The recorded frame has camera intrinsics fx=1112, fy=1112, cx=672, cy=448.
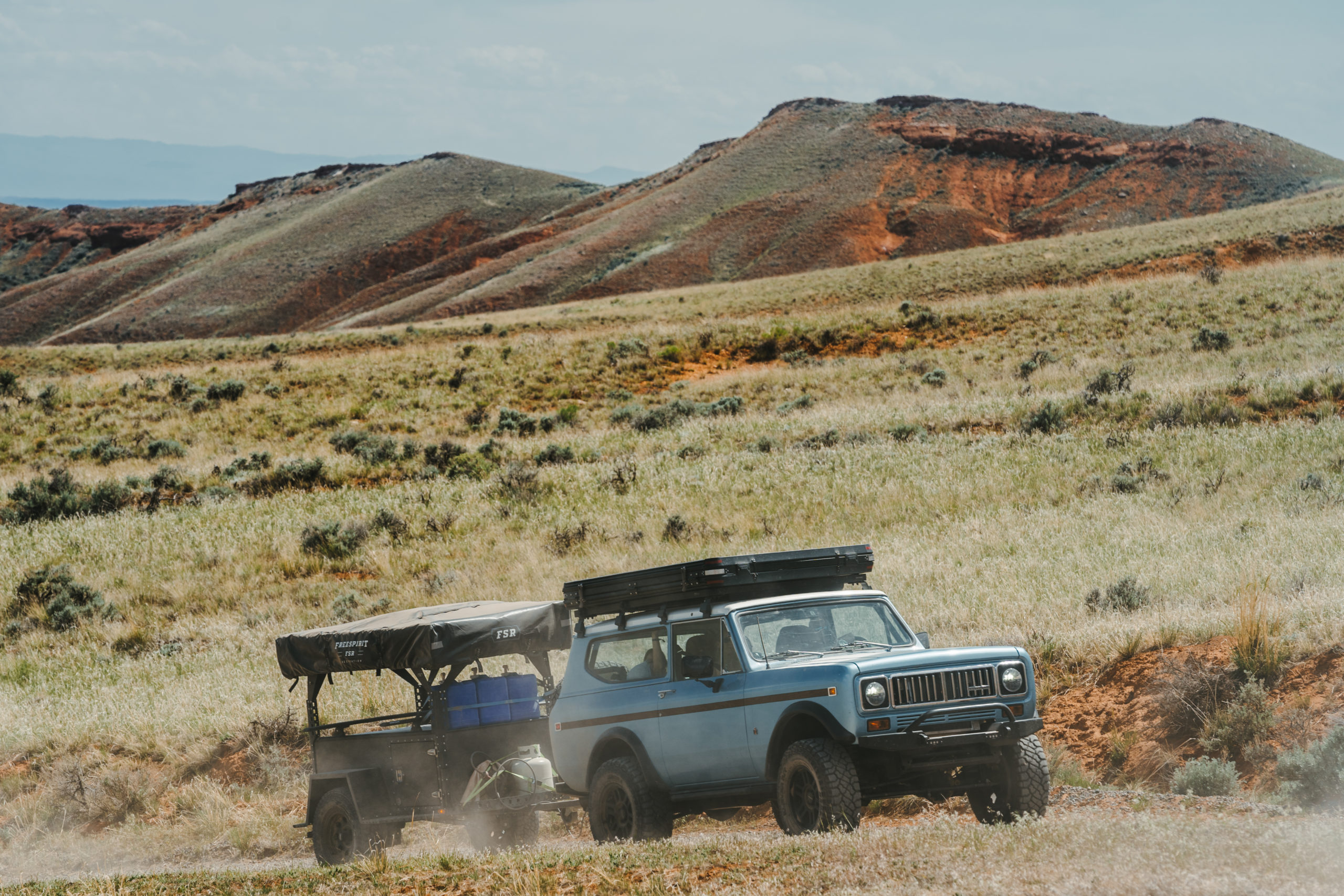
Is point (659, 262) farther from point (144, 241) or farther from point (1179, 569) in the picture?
point (144, 241)

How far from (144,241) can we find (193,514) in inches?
6478

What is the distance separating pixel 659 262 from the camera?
312 feet

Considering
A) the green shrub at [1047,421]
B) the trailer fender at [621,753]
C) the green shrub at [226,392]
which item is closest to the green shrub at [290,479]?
the green shrub at [226,392]

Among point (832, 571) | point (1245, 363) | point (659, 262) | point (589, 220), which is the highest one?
point (589, 220)

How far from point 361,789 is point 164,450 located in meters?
27.4

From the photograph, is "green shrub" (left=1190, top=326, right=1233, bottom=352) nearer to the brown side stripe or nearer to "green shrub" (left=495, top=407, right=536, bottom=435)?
"green shrub" (left=495, top=407, right=536, bottom=435)

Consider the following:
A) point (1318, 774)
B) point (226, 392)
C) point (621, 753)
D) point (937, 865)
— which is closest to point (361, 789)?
point (621, 753)

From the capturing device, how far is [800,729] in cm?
791

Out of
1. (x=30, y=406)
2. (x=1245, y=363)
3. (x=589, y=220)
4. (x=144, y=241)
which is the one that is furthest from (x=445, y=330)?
(x=144, y=241)

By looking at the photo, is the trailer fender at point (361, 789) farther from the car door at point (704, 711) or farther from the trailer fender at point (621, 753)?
the car door at point (704, 711)

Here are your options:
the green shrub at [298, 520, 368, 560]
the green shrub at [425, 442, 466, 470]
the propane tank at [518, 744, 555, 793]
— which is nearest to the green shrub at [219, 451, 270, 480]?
the green shrub at [425, 442, 466, 470]

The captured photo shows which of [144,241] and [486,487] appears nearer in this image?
[486,487]

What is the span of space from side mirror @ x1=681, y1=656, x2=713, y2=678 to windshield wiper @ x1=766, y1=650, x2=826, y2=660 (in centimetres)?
46

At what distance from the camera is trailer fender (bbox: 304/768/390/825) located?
10352 mm
